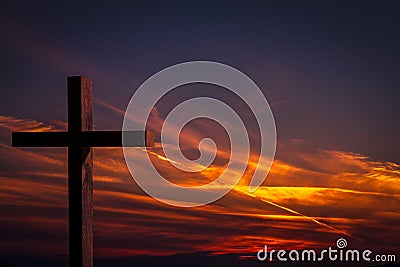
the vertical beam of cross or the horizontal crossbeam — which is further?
the vertical beam of cross


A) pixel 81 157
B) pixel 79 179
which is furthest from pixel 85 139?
pixel 79 179

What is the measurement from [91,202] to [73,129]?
2.87ft

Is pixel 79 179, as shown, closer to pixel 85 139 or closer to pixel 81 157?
pixel 81 157

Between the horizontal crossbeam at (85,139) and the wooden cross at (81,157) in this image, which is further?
the wooden cross at (81,157)

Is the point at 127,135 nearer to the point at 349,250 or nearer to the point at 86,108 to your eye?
the point at 86,108

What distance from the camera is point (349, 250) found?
1060 centimetres

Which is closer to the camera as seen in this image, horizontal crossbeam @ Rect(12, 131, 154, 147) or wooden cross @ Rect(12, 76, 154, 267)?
horizontal crossbeam @ Rect(12, 131, 154, 147)

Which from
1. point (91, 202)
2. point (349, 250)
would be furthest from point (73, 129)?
point (349, 250)

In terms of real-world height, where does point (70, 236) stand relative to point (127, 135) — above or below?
below

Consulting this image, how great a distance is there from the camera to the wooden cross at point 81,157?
8.30 meters

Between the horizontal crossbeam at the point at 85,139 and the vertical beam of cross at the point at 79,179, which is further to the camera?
the vertical beam of cross at the point at 79,179

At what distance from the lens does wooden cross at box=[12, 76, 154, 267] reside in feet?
27.2

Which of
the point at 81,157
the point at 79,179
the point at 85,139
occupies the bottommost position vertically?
the point at 79,179

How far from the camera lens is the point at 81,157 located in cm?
838
